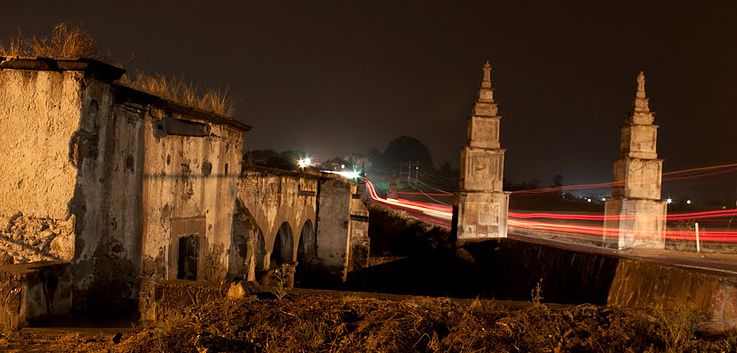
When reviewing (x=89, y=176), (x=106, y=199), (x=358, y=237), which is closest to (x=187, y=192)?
(x=106, y=199)

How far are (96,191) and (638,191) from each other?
17.4m

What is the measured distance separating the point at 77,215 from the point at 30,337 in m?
1.49

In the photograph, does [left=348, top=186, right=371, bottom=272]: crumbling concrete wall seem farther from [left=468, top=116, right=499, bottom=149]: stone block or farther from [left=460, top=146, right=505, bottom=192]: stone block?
[left=468, top=116, right=499, bottom=149]: stone block

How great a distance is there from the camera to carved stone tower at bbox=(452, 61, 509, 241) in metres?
18.3

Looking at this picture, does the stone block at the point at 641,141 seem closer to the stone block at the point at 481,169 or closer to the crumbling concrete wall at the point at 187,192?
the stone block at the point at 481,169

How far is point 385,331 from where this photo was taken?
4797 millimetres

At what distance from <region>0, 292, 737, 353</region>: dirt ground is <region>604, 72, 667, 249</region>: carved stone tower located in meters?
13.5

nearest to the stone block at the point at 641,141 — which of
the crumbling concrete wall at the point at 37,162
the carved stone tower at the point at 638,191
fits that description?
→ the carved stone tower at the point at 638,191

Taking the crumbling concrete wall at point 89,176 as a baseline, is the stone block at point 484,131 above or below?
above

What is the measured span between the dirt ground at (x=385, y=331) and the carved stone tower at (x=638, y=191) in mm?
13534

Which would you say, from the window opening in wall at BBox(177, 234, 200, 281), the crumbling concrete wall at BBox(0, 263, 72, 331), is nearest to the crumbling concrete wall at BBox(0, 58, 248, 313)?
the crumbling concrete wall at BBox(0, 263, 72, 331)

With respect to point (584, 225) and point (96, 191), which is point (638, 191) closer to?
point (584, 225)

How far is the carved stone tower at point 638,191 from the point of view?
727 inches

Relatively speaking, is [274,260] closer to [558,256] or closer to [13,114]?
[558,256]
